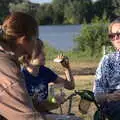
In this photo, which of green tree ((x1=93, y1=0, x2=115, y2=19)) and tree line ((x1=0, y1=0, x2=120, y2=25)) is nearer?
green tree ((x1=93, y1=0, x2=115, y2=19))

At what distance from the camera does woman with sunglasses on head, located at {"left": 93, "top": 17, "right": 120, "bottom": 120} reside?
4242mm

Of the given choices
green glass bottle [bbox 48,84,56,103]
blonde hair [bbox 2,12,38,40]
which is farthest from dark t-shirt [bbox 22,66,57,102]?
blonde hair [bbox 2,12,38,40]

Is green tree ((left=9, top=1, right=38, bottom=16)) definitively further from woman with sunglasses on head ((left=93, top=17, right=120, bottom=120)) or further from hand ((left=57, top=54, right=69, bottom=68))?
woman with sunglasses on head ((left=93, top=17, right=120, bottom=120))

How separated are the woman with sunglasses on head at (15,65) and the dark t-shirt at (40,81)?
147 centimetres

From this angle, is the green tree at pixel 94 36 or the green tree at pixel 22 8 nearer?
the green tree at pixel 22 8

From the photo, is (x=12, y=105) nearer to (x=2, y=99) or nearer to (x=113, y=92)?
(x=2, y=99)

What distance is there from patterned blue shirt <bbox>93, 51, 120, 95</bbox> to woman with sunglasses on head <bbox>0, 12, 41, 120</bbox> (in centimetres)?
175

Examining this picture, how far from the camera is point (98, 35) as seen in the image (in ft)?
60.7

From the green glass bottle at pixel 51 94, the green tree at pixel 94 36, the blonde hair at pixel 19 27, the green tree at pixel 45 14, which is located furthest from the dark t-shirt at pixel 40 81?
the green tree at pixel 45 14

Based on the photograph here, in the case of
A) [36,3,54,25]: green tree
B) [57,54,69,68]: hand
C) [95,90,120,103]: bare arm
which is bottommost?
[36,3,54,25]: green tree

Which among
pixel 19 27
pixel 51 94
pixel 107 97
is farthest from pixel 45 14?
pixel 19 27

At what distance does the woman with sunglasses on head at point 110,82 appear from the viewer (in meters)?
4.24

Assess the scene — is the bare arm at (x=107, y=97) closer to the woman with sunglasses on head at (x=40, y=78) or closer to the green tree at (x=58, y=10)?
the woman with sunglasses on head at (x=40, y=78)

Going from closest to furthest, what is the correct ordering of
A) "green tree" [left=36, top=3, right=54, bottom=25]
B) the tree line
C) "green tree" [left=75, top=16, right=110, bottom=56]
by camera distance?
"green tree" [left=75, top=16, right=110, bottom=56]
the tree line
"green tree" [left=36, top=3, right=54, bottom=25]
